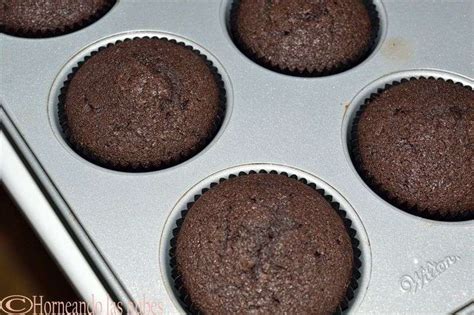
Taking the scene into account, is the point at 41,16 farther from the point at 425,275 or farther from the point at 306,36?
the point at 425,275

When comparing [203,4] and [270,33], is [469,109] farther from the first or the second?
[203,4]

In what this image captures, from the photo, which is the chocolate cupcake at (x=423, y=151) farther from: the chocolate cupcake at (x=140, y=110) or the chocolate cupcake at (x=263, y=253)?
the chocolate cupcake at (x=140, y=110)

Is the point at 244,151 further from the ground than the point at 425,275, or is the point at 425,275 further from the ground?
the point at 244,151

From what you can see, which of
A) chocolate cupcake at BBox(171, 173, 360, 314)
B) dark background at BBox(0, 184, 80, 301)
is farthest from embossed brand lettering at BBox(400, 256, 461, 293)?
dark background at BBox(0, 184, 80, 301)

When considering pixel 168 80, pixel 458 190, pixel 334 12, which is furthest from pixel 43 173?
pixel 458 190

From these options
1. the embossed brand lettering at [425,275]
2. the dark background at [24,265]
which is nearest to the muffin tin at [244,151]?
the embossed brand lettering at [425,275]

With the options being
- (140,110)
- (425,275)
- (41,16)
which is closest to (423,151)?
(425,275)
